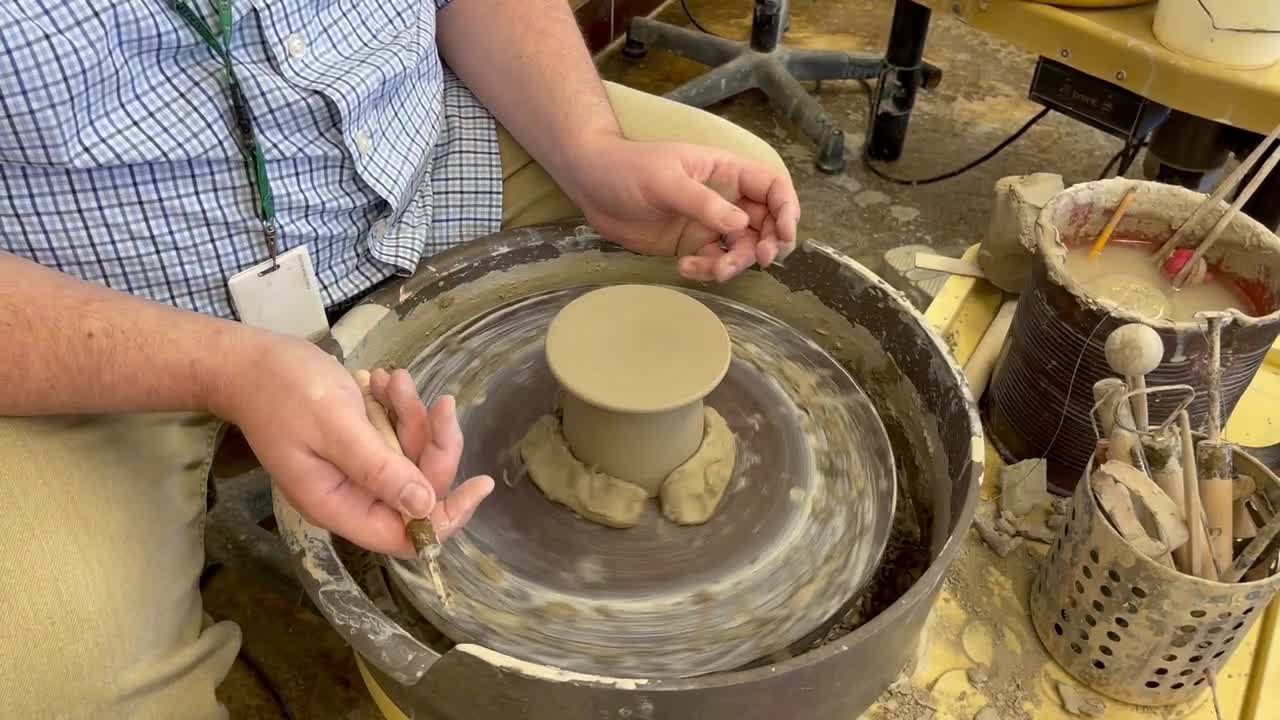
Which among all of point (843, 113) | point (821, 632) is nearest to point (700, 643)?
point (821, 632)

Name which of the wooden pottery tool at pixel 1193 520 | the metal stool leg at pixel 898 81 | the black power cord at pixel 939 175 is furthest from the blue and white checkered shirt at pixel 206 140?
the black power cord at pixel 939 175

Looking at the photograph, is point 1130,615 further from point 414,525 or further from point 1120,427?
point 414,525

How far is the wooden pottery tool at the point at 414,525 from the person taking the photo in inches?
32.9

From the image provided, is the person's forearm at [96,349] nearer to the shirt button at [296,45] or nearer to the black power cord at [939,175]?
the shirt button at [296,45]

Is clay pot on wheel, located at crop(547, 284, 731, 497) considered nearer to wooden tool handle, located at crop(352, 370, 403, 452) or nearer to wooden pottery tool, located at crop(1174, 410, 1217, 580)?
wooden tool handle, located at crop(352, 370, 403, 452)

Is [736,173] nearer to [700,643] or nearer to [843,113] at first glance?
[700,643]

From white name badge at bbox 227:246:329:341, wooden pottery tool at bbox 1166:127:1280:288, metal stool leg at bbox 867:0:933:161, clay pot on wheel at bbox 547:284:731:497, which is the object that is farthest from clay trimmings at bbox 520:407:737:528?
metal stool leg at bbox 867:0:933:161

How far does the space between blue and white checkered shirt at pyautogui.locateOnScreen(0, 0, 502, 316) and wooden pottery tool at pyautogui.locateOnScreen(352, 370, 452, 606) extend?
28cm

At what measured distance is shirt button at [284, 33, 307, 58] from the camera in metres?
1.05

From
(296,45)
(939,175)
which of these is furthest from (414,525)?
(939,175)

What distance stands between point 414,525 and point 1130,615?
762 mm

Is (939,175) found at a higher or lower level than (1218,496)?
lower

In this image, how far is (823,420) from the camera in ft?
3.95

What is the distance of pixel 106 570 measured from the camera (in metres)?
0.88
